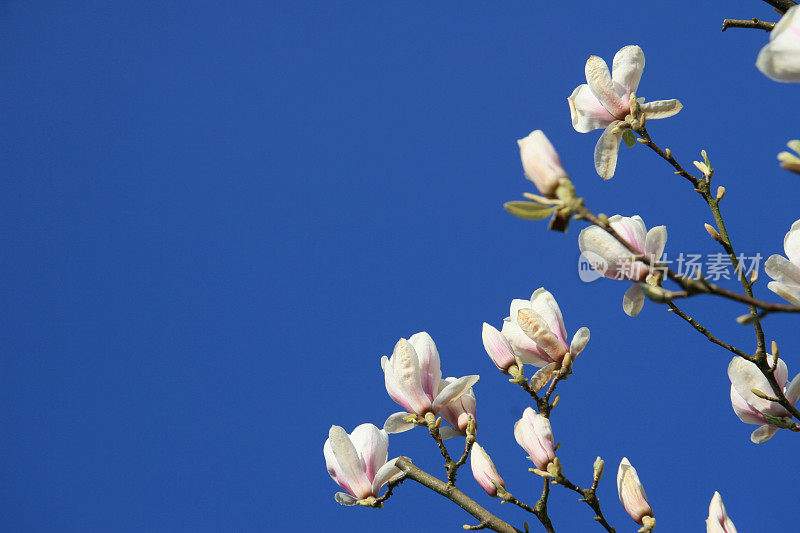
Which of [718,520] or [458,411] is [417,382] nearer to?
[458,411]

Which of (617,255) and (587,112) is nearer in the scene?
(617,255)

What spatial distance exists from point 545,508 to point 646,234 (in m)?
0.26

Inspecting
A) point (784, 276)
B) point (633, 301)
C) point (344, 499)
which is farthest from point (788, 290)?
point (344, 499)

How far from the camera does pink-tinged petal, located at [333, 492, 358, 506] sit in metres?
0.68

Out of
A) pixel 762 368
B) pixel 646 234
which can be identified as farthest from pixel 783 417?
pixel 646 234

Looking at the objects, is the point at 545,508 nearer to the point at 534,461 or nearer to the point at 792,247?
the point at 534,461

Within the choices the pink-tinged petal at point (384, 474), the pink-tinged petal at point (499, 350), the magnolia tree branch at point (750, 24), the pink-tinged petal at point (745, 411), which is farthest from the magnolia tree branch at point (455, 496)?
the magnolia tree branch at point (750, 24)

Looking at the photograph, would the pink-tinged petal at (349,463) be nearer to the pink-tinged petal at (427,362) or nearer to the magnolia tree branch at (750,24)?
the pink-tinged petal at (427,362)

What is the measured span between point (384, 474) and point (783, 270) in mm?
384

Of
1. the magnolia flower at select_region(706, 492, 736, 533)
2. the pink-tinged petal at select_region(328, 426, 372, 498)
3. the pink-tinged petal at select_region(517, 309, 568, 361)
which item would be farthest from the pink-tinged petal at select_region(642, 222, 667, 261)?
the pink-tinged petal at select_region(328, 426, 372, 498)

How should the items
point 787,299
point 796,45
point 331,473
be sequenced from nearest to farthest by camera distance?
point 796,45, point 787,299, point 331,473

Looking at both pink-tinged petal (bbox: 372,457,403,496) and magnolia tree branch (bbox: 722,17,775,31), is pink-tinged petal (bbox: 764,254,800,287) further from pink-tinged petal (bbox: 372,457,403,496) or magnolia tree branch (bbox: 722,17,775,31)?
pink-tinged petal (bbox: 372,457,403,496)

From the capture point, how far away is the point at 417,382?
666 millimetres

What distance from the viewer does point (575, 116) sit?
73 centimetres
